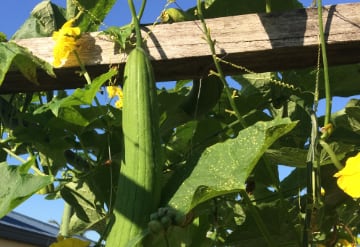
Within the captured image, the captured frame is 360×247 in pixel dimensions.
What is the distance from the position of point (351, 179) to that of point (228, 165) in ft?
0.48

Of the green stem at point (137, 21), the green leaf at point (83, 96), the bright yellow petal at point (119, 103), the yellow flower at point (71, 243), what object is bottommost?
the yellow flower at point (71, 243)

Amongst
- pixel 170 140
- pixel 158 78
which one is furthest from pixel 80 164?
pixel 158 78

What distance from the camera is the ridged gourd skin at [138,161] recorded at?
0.71 meters

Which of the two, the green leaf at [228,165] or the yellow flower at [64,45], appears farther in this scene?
the yellow flower at [64,45]

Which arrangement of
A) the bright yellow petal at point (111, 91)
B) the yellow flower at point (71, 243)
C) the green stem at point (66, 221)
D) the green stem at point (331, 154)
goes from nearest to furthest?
the green stem at point (331, 154)
the yellow flower at point (71, 243)
the bright yellow petal at point (111, 91)
the green stem at point (66, 221)

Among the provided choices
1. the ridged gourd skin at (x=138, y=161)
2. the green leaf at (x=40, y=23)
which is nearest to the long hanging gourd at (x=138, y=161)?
the ridged gourd skin at (x=138, y=161)

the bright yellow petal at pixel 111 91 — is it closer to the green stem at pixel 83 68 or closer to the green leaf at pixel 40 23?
the green stem at pixel 83 68

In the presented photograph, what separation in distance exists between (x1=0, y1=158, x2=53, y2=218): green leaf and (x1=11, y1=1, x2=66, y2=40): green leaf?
0.43 metres

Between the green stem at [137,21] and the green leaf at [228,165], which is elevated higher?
the green stem at [137,21]

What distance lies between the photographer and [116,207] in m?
0.74

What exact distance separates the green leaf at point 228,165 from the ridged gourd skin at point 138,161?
4cm

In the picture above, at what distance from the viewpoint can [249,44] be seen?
2.89ft

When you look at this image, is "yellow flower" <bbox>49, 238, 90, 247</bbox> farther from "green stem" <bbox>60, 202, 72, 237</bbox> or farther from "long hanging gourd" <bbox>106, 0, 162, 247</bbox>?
"green stem" <bbox>60, 202, 72, 237</bbox>

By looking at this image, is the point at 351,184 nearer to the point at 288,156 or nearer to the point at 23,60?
the point at 288,156
